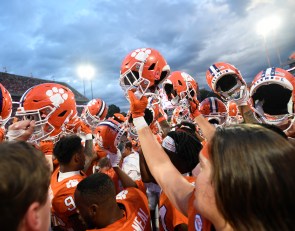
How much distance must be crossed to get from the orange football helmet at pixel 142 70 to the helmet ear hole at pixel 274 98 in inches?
45.2

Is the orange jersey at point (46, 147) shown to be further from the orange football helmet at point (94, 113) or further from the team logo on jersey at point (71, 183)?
the orange football helmet at point (94, 113)

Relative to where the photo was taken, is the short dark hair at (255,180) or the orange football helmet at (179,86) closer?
the short dark hair at (255,180)

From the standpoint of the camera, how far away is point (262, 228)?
106cm

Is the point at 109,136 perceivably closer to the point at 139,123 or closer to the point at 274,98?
the point at 139,123

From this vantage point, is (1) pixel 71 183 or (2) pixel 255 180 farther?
(1) pixel 71 183

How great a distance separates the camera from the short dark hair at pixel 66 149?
3064 mm

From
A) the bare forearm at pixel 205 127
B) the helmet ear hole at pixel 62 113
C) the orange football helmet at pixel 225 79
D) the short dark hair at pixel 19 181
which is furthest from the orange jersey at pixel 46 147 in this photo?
the orange football helmet at pixel 225 79

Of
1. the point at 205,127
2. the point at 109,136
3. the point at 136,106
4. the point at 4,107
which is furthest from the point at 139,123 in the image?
the point at 4,107

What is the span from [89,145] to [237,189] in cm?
378

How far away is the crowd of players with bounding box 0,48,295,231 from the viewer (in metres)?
1.07

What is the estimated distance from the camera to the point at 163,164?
196 cm

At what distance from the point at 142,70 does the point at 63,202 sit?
1654mm

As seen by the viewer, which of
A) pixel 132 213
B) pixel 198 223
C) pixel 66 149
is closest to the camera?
pixel 198 223

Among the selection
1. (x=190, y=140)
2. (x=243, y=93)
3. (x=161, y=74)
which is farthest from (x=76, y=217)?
(x=243, y=93)
